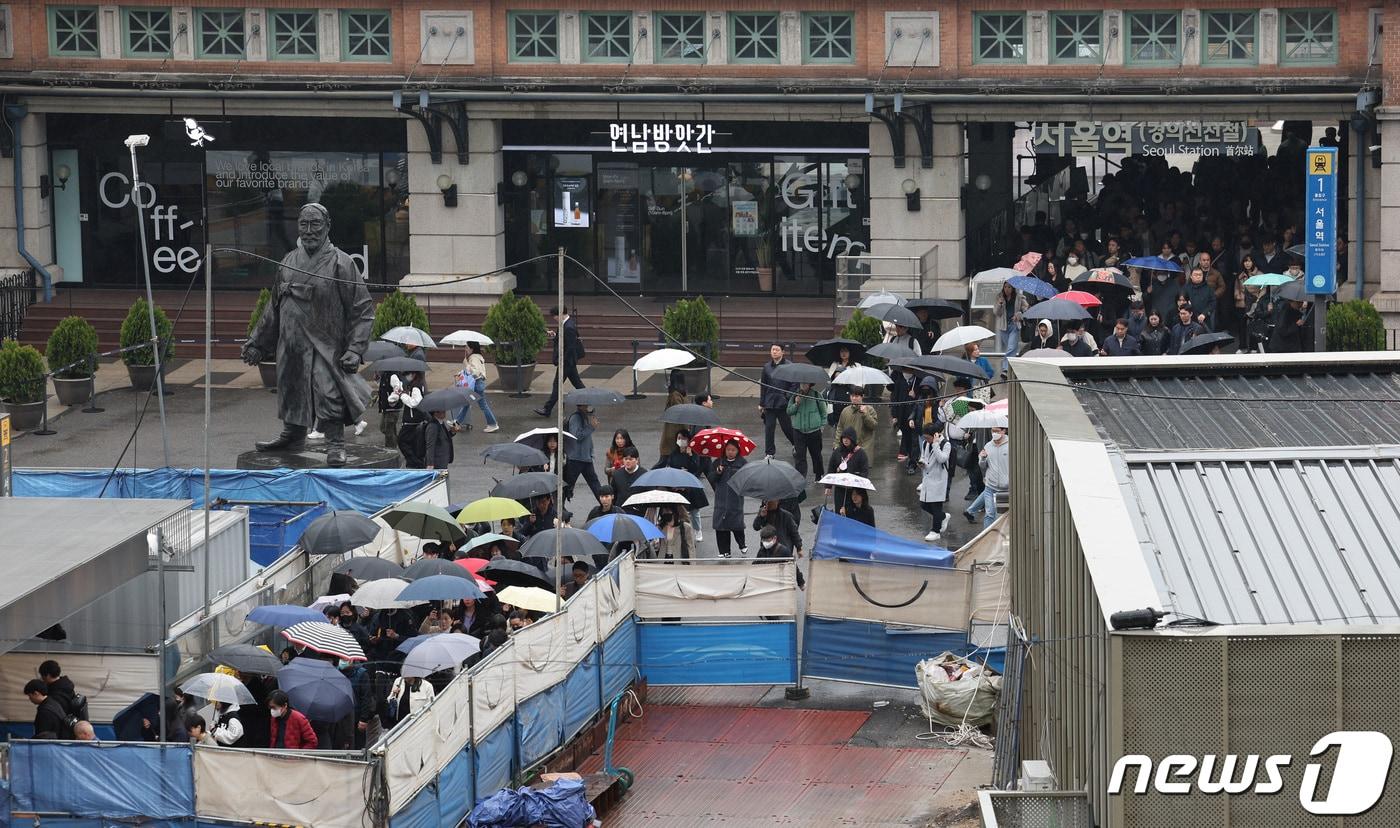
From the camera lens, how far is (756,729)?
71.5 feet

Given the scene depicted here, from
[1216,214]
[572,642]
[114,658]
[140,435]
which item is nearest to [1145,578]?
[572,642]

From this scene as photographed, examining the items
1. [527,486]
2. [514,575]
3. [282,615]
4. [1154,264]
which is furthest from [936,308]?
[282,615]

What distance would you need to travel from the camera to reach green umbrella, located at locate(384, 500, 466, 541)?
23672 millimetres

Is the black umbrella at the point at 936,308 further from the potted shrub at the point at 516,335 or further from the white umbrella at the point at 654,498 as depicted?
the white umbrella at the point at 654,498

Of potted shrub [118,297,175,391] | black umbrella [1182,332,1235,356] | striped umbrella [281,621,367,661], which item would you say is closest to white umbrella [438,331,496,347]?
potted shrub [118,297,175,391]

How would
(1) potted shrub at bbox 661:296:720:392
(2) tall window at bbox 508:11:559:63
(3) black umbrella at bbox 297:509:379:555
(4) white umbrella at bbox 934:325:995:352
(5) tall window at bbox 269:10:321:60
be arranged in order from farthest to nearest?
1. (5) tall window at bbox 269:10:321:60
2. (2) tall window at bbox 508:11:559:63
3. (1) potted shrub at bbox 661:296:720:392
4. (4) white umbrella at bbox 934:325:995:352
5. (3) black umbrella at bbox 297:509:379:555

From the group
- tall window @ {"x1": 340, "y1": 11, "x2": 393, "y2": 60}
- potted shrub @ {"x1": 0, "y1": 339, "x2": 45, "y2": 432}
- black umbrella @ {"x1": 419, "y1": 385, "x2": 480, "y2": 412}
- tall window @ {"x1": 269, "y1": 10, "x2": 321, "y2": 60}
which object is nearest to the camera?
black umbrella @ {"x1": 419, "y1": 385, "x2": 480, "y2": 412}

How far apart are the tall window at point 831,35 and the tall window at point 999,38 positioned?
207 centimetres

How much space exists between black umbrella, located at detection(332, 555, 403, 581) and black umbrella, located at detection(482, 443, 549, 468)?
3.74m

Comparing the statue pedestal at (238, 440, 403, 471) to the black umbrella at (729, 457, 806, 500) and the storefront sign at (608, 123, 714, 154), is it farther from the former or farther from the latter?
the storefront sign at (608, 123, 714, 154)

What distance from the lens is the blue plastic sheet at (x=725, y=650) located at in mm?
22547

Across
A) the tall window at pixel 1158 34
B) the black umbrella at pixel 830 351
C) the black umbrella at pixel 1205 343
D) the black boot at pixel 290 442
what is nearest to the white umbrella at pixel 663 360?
the black umbrella at pixel 830 351

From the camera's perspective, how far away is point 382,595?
2075 centimetres

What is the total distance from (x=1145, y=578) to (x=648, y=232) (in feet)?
95.4
